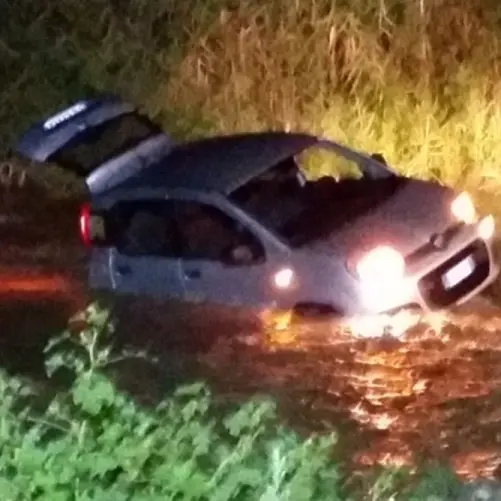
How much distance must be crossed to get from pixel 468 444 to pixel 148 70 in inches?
295

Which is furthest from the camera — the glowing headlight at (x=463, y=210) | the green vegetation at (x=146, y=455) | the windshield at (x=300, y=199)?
the glowing headlight at (x=463, y=210)

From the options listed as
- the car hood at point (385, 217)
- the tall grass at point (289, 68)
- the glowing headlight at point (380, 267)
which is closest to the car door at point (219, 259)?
the car hood at point (385, 217)

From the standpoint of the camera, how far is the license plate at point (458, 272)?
803cm

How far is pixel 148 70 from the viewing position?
13320 millimetres

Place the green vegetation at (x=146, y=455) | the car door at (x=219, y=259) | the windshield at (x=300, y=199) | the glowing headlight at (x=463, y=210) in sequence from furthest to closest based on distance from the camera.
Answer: the glowing headlight at (x=463, y=210) → the windshield at (x=300, y=199) → the car door at (x=219, y=259) → the green vegetation at (x=146, y=455)

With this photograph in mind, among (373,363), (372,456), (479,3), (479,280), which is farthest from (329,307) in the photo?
(479,3)

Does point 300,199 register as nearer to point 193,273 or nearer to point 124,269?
point 193,273

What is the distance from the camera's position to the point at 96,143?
892cm

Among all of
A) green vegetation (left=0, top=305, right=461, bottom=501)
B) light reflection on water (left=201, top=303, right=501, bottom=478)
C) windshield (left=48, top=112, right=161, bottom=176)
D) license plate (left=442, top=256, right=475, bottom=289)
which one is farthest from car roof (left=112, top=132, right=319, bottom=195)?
green vegetation (left=0, top=305, right=461, bottom=501)

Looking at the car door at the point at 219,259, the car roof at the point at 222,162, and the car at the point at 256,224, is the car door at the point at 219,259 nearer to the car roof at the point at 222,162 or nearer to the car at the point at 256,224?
the car at the point at 256,224

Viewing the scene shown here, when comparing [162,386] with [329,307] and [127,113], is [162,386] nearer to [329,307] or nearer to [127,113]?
[329,307]

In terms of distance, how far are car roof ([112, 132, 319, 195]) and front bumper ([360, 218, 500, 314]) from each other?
1.14 metres

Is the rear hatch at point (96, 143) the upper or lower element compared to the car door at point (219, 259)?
upper

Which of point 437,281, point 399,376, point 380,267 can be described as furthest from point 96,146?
point 399,376
